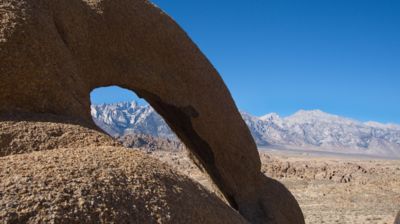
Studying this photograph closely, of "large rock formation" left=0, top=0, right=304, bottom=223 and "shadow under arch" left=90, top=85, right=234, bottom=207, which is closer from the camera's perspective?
"large rock formation" left=0, top=0, right=304, bottom=223

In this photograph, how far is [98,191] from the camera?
12.5ft

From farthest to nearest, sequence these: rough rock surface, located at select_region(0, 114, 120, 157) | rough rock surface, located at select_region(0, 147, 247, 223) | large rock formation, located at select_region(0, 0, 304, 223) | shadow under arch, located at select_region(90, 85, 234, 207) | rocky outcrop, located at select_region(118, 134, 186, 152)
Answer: rocky outcrop, located at select_region(118, 134, 186, 152), shadow under arch, located at select_region(90, 85, 234, 207), large rock formation, located at select_region(0, 0, 304, 223), rough rock surface, located at select_region(0, 114, 120, 157), rough rock surface, located at select_region(0, 147, 247, 223)

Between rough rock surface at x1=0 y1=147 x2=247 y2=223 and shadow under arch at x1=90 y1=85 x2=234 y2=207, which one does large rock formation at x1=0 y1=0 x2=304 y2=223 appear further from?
rough rock surface at x1=0 y1=147 x2=247 y2=223

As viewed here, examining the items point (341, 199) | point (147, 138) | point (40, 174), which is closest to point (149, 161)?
point (40, 174)

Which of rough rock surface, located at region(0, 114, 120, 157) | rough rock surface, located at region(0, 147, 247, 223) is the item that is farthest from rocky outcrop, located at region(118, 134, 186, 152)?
rough rock surface, located at region(0, 147, 247, 223)

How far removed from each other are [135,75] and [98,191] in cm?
498

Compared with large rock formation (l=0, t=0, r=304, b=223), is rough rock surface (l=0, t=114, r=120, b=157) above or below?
below

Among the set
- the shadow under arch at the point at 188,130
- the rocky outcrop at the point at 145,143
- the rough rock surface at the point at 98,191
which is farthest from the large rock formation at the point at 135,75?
the rocky outcrop at the point at 145,143

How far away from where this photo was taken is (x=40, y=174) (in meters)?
3.80

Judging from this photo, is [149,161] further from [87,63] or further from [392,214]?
[392,214]

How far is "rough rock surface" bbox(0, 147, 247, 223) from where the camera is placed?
351 cm

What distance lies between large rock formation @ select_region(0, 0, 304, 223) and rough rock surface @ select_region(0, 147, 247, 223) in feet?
5.11

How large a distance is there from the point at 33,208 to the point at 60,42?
3.33 metres

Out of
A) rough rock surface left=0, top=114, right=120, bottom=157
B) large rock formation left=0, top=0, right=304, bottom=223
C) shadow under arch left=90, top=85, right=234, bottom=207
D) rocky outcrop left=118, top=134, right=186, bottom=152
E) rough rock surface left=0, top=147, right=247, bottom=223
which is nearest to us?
rough rock surface left=0, top=147, right=247, bottom=223
